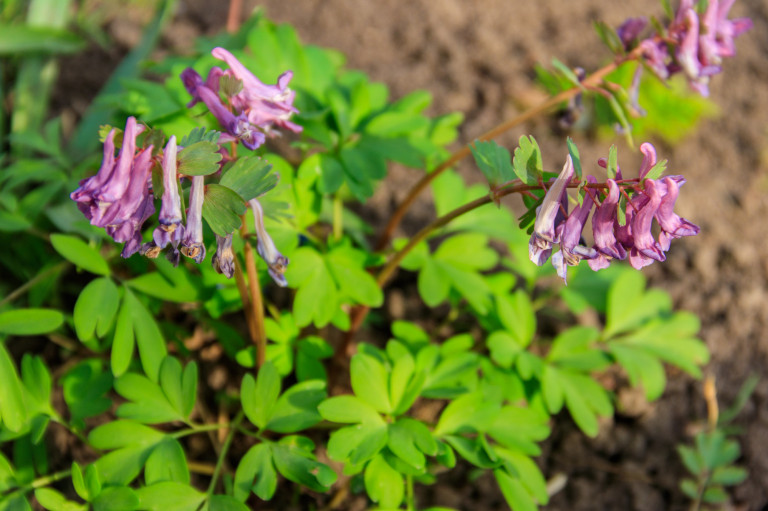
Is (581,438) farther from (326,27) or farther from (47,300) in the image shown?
(326,27)

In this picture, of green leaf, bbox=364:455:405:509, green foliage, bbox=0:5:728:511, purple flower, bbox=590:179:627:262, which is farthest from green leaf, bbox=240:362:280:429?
purple flower, bbox=590:179:627:262

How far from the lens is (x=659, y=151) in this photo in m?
3.61

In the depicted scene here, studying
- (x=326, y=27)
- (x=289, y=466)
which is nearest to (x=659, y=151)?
(x=326, y=27)

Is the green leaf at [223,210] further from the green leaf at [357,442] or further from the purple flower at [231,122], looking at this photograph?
the green leaf at [357,442]

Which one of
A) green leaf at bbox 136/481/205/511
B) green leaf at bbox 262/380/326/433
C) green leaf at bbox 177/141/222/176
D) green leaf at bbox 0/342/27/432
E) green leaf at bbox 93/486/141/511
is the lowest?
green leaf at bbox 136/481/205/511

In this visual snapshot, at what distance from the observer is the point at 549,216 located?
1.50m

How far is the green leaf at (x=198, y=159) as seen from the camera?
1.41 metres

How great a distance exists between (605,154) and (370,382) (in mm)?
2370

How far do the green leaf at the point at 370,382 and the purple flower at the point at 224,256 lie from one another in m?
0.52

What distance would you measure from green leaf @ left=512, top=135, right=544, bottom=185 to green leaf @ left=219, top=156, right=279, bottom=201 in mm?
590

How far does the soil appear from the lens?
266cm

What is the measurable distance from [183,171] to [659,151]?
3.03 metres

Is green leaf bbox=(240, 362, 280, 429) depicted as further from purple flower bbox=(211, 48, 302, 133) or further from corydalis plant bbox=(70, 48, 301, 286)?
purple flower bbox=(211, 48, 302, 133)

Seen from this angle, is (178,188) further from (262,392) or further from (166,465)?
(166,465)
